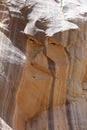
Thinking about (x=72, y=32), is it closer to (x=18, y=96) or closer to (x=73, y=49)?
(x=73, y=49)

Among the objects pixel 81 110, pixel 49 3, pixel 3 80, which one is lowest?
pixel 81 110

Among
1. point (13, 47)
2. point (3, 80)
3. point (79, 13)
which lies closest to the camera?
point (3, 80)

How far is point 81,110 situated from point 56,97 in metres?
0.35

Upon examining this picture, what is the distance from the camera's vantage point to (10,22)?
17.5 feet

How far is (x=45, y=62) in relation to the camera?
5.41m

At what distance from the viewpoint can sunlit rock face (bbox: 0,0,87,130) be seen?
525 centimetres

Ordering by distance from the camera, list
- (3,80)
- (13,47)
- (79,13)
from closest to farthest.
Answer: (3,80) < (13,47) < (79,13)

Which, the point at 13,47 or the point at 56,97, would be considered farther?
the point at 56,97

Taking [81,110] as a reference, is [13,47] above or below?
above

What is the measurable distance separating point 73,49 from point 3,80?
1.27m

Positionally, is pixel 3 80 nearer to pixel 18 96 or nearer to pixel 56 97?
pixel 18 96

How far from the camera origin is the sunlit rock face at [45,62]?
525 cm

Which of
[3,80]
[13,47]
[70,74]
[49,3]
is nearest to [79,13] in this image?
[49,3]

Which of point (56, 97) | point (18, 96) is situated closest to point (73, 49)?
point (56, 97)
